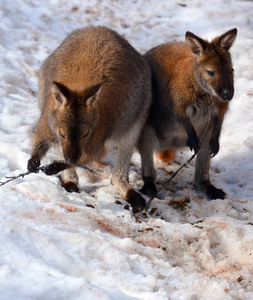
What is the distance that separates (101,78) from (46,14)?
4664 millimetres

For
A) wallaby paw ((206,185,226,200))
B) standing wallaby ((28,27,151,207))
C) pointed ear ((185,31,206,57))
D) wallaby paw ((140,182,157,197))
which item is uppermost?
pointed ear ((185,31,206,57))

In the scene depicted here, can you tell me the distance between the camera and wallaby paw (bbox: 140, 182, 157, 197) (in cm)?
409

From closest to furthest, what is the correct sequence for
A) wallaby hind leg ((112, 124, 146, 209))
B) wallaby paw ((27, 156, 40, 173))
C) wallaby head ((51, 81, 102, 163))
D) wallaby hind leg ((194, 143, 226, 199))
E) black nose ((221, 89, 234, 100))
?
1. wallaby head ((51, 81, 102, 163))
2. wallaby paw ((27, 156, 40, 173))
3. black nose ((221, 89, 234, 100))
4. wallaby hind leg ((112, 124, 146, 209))
5. wallaby hind leg ((194, 143, 226, 199))

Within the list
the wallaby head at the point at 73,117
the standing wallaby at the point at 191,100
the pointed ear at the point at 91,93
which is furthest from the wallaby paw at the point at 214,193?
the pointed ear at the point at 91,93

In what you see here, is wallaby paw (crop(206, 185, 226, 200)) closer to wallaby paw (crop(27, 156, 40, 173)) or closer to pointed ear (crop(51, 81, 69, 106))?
wallaby paw (crop(27, 156, 40, 173))

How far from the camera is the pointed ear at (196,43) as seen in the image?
3830 mm

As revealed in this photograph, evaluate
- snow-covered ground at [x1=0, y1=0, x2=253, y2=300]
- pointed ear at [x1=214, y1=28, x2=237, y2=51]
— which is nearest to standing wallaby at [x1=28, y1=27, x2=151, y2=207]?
snow-covered ground at [x1=0, y1=0, x2=253, y2=300]

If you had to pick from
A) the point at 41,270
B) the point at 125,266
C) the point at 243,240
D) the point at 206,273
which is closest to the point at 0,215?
the point at 41,270

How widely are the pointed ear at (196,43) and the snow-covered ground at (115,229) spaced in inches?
55.9

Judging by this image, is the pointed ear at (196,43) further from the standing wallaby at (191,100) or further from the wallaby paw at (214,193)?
the wallaby paw at (214,193)

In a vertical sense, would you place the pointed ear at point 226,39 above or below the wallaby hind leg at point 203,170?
above

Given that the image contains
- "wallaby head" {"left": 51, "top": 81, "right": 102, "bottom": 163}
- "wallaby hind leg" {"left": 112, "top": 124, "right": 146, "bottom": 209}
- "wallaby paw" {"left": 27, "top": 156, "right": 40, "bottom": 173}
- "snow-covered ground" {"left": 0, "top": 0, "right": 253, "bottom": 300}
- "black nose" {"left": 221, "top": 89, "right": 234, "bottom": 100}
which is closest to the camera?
"snow-covered ground" {"left": 0, "top": 0, "right": 253, "bottom": 300}

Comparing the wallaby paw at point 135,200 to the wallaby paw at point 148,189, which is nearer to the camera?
the wallaby paw at point 135,200

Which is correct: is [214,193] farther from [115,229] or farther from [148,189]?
[115,229]
